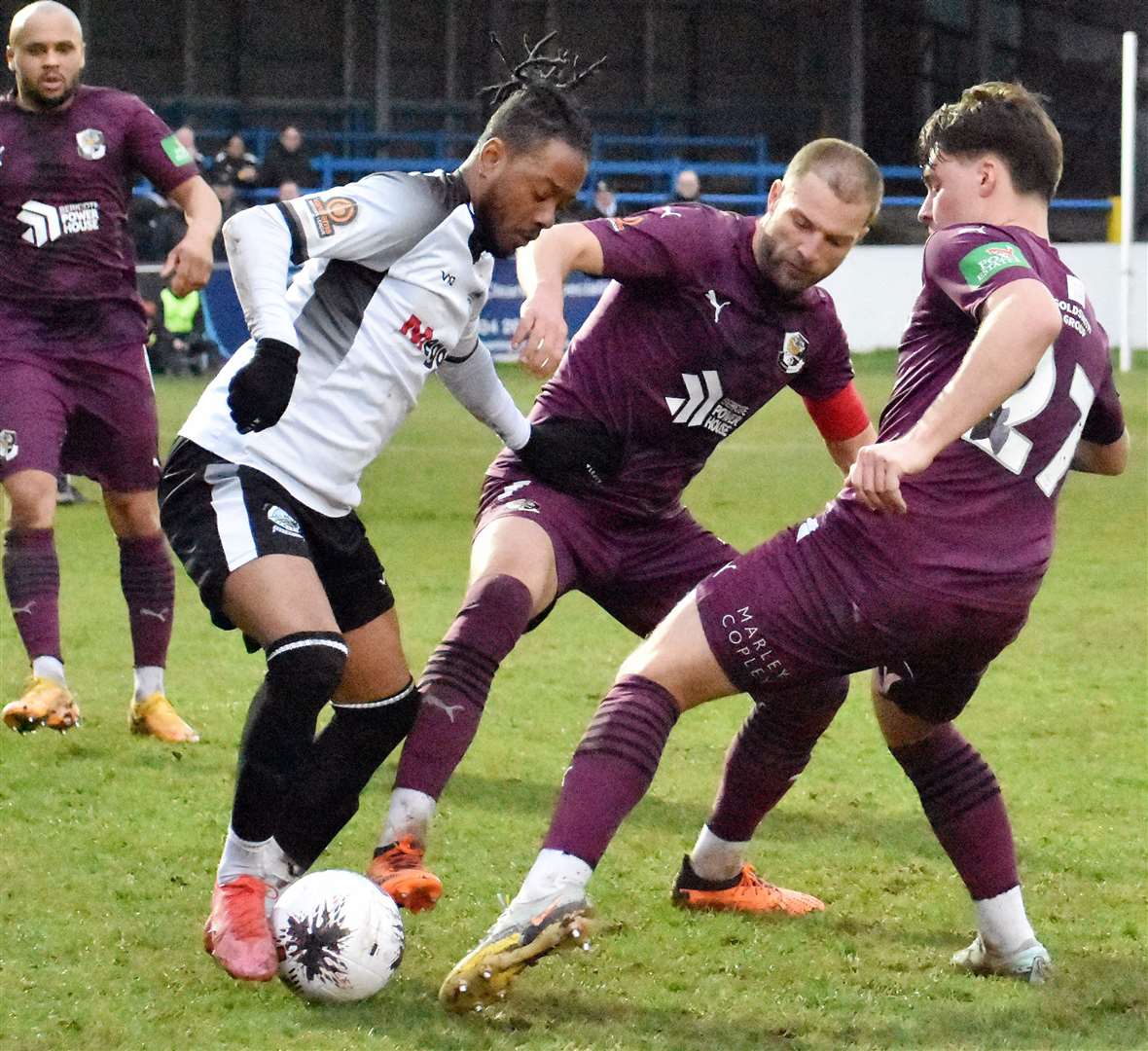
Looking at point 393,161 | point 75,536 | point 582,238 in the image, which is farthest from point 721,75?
point 582,238

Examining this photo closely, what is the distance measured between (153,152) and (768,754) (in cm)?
319

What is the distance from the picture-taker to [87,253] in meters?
6.33

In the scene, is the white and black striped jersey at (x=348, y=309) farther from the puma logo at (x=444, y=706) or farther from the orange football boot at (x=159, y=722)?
the orange football boot at (x=159, y=722)

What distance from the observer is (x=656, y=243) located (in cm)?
466

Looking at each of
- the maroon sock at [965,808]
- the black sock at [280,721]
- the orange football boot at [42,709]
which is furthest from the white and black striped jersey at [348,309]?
the orange football boot at [42,709]

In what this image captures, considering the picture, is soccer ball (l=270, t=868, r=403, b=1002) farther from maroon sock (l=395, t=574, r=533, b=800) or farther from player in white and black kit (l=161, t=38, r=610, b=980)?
maroon sock (l=395, t=574, r=533, b=800)

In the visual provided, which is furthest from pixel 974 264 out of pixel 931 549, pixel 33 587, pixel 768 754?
pixel 33 587

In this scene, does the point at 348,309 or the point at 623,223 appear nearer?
the point at 348,309

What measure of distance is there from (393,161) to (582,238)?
2333 centimetres

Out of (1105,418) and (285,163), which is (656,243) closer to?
(1105,418)

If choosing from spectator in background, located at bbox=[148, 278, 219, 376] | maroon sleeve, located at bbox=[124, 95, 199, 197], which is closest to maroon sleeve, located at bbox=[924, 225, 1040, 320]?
maroon sleeve, located at bbox=[124, 95, 199, 197]

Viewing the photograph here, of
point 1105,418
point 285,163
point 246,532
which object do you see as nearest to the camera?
point 246,532

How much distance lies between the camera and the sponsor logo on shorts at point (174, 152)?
6.34 metres

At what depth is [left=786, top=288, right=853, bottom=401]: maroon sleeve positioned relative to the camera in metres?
4.89
